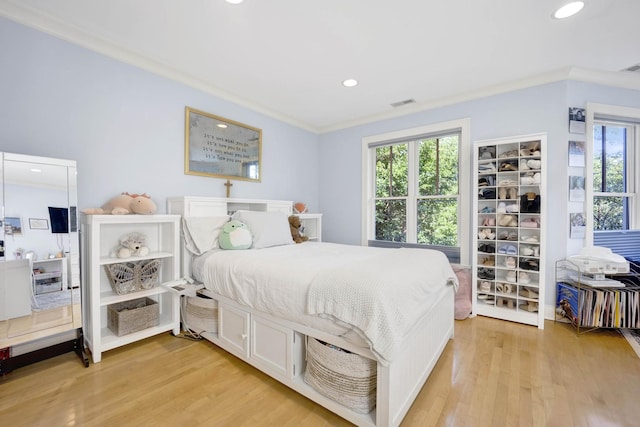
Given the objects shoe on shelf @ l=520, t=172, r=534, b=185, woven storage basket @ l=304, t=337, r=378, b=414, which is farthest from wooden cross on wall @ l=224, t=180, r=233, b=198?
shoe on shelf @ l=520, t=172, r=534, b=185

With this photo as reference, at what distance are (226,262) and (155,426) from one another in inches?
39.4

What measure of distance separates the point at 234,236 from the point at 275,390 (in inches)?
49.9

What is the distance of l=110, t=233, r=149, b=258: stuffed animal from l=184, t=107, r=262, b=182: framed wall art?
84 centimetres

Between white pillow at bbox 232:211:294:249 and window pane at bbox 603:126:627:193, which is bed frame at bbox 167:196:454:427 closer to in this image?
white pillow at bbox 232:211:294:249

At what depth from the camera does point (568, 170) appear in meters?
2.65

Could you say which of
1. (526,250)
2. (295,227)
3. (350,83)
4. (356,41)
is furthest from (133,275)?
(526,250)

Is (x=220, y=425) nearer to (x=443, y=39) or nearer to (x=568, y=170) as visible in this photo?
(x=443, y=39)

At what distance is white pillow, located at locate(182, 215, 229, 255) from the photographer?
7.82ft

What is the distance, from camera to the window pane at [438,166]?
10.9 ft

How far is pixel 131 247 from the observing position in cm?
218

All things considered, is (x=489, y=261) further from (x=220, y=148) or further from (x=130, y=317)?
(x=130, y=317)

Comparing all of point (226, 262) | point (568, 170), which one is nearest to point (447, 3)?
point (568, 170)

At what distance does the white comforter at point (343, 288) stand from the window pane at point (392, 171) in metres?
1.73

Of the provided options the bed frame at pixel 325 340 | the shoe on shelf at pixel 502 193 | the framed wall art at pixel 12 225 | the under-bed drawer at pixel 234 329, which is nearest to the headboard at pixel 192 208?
the bed frame at pixel 325 340
